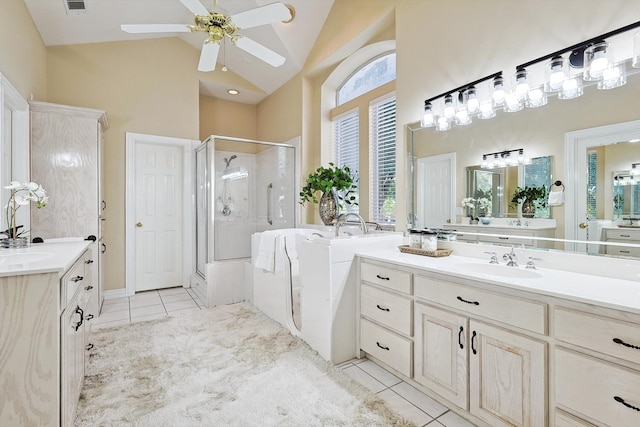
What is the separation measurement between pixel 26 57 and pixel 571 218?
446cm

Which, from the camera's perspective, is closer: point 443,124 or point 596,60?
point 596,60

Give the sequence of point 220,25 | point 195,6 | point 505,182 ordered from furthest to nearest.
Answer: point 220,25, point 195,6, point 505,182

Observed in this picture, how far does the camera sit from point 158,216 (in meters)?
4.36

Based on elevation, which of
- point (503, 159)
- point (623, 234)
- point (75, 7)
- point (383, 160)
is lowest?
point (623, 234)

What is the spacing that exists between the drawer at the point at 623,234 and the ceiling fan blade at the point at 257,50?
2.60 meters

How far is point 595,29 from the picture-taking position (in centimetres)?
167

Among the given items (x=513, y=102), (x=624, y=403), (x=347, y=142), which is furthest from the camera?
(x=347, y=142)

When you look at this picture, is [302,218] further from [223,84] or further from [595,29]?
[595,29]

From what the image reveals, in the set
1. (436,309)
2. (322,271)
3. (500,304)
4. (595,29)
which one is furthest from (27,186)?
(595,29)

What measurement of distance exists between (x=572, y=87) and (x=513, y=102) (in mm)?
300

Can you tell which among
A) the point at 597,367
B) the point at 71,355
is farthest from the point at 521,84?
the point at 71,355

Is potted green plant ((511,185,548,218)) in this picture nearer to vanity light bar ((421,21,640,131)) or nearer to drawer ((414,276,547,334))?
vanity light bar ((421,21,640,131))

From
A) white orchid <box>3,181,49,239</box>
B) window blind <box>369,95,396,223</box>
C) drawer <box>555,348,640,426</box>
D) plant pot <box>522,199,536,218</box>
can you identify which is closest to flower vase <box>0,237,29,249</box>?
white orchid <box>3,181,49,239</box>

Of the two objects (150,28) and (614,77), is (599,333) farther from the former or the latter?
(150,28)
